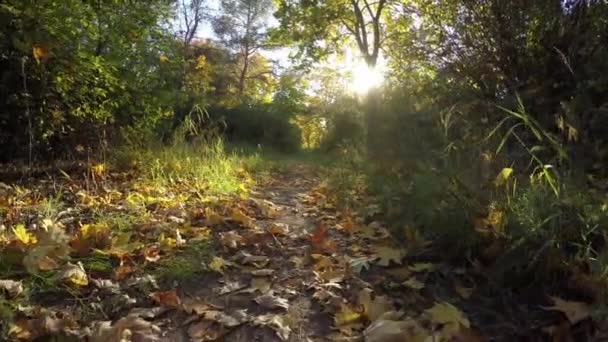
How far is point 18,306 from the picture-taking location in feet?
5.16

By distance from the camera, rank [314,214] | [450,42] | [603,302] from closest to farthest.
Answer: [603,302] < [314,214] < [450,42]

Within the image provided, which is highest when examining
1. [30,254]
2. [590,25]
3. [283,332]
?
[590,25]

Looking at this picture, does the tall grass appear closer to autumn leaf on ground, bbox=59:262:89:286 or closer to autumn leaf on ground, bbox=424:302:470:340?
autumn leaf on ground, bbox=59:262:89:286

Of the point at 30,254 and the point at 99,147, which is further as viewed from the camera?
the point at 99,147

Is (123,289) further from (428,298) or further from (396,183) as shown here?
(396,183)

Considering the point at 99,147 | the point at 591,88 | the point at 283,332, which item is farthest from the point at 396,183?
the point at 99,147

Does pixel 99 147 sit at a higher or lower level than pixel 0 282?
higher

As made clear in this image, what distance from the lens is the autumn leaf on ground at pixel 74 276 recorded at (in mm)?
1788

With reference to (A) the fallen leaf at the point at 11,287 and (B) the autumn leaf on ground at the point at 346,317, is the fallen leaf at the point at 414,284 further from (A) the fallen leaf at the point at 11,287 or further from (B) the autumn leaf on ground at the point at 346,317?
(A) the fallen leaf at the point at 11,287

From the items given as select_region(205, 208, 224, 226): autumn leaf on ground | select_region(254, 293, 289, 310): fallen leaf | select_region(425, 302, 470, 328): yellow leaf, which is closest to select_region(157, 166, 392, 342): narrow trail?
select_region(254, 293, 289, 310): fallen leaf

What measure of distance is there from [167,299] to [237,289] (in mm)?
333

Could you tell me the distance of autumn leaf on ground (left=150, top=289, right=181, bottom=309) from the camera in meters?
1.74

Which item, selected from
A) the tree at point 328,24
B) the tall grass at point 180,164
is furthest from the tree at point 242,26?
the tall grass at point 180,164

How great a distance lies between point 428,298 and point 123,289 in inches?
52.1
